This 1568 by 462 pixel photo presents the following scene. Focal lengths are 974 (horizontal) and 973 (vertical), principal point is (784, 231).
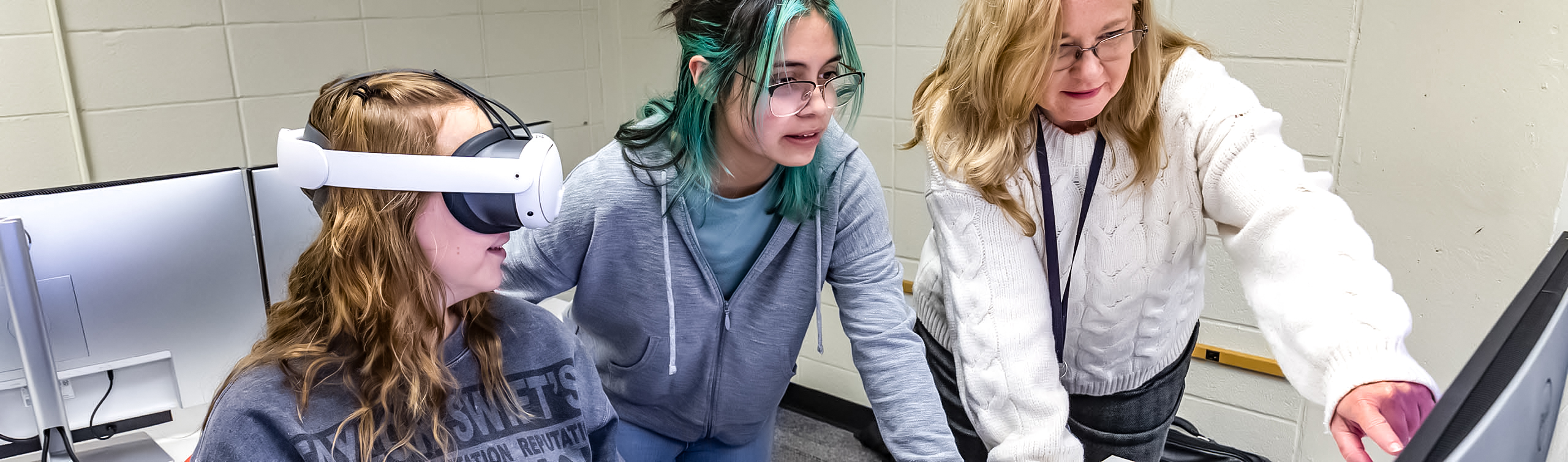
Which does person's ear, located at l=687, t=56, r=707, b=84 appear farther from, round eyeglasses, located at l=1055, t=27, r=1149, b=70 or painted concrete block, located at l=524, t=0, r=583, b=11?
painted concrete block, located at l=524, t=0, r=583, b=11

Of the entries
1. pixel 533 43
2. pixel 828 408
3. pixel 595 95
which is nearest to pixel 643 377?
pixel 828 408

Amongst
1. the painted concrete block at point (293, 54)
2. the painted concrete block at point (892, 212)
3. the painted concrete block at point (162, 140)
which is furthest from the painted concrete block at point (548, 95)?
the painted concrete block at point (892, 212)

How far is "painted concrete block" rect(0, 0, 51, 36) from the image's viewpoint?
235cm

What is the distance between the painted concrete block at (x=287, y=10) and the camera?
2678 millimetres

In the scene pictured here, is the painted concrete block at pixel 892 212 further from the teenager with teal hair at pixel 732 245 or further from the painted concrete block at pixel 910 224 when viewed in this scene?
the teenager with teal hair at pixel 732 245

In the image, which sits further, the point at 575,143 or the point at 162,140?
the point at 575,143

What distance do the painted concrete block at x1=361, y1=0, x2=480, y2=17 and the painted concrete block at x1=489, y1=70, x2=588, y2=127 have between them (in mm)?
248

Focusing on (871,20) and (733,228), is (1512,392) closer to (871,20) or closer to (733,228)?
(733,228)

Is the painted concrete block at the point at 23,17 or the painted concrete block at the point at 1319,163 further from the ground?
the painted concrete block at the point at 23,17

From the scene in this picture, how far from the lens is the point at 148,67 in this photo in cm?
258

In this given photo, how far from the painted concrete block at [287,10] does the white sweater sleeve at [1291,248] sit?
2.40 metres

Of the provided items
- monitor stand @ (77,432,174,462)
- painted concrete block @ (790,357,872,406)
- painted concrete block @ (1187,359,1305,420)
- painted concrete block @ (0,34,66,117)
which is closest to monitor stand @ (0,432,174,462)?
monitor stand @ (77,432,174,462)

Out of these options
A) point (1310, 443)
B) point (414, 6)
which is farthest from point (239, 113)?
point (1310, 443)

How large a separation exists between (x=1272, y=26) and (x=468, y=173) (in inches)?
73.2
